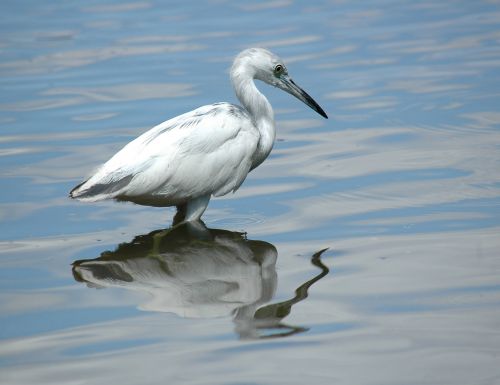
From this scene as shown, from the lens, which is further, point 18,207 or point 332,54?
point 332,54

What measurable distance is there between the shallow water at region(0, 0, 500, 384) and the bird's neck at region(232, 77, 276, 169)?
48cm

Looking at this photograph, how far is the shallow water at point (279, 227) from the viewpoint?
559cm

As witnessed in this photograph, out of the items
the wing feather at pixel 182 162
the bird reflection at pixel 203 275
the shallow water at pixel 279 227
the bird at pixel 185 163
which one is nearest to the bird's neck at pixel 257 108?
the bird at pixel 185 163

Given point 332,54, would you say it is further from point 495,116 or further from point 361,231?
point 361,231

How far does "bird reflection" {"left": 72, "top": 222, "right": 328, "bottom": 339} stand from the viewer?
6.20m

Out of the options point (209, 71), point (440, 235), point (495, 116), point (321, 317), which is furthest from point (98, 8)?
point (321, 317)

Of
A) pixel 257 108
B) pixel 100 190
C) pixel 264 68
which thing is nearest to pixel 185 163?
pixel 100 190

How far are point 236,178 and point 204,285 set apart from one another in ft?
4.53

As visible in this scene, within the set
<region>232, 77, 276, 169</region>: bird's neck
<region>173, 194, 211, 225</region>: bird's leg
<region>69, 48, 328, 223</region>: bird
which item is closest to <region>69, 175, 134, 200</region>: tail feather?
<region>69, 48, 328, 223</region>: bird

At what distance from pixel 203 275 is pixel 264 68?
2.26 m

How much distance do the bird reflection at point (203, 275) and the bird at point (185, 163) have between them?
0.93 ft

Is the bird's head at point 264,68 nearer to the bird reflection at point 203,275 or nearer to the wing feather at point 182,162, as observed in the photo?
the wing feather at point 182,162

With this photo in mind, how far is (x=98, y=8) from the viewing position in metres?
16.7

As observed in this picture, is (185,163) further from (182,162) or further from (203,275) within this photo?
(203,275)
